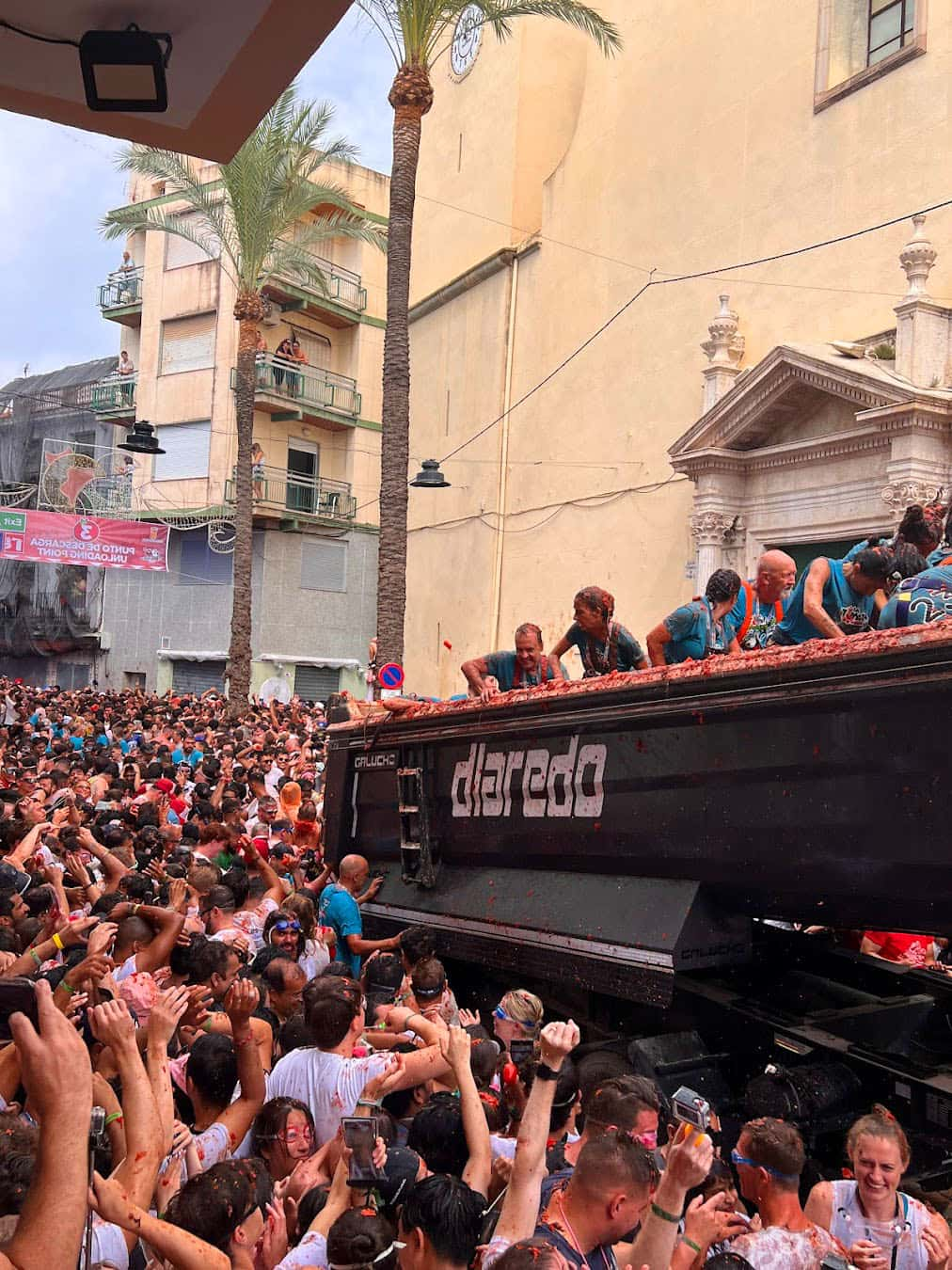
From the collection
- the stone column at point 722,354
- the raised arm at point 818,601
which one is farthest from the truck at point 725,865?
the stone column at point 722,354

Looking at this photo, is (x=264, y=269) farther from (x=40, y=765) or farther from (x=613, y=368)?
(x=40, y=765)

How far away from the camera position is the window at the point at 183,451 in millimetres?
36156

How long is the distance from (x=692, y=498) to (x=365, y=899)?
509 inches

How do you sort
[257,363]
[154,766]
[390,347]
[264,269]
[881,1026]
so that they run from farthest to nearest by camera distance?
[257,363] < [264,269] < [390,347] < [154,766] < [881,1026]

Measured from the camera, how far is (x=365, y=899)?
737cm

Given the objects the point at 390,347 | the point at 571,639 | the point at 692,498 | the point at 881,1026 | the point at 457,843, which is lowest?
the point at 881,1026

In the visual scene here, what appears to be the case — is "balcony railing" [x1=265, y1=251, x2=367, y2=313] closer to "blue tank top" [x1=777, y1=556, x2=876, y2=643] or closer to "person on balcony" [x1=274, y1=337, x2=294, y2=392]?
"person on balcony" [x1=274, y1=337, x2=294, y2=392]

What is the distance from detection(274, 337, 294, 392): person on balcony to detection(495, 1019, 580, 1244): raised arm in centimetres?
3349

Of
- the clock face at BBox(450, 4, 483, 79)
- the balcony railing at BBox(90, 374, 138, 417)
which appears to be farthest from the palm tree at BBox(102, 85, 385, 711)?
the balcony railing at BBox(90, 374, 138, 417)

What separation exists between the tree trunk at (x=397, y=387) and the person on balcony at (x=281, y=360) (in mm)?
18670

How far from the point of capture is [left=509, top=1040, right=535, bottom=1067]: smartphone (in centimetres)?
419

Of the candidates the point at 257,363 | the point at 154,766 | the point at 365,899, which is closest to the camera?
Result: the point at 365,899

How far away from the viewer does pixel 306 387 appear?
119 ft

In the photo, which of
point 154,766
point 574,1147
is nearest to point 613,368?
point 154,766
